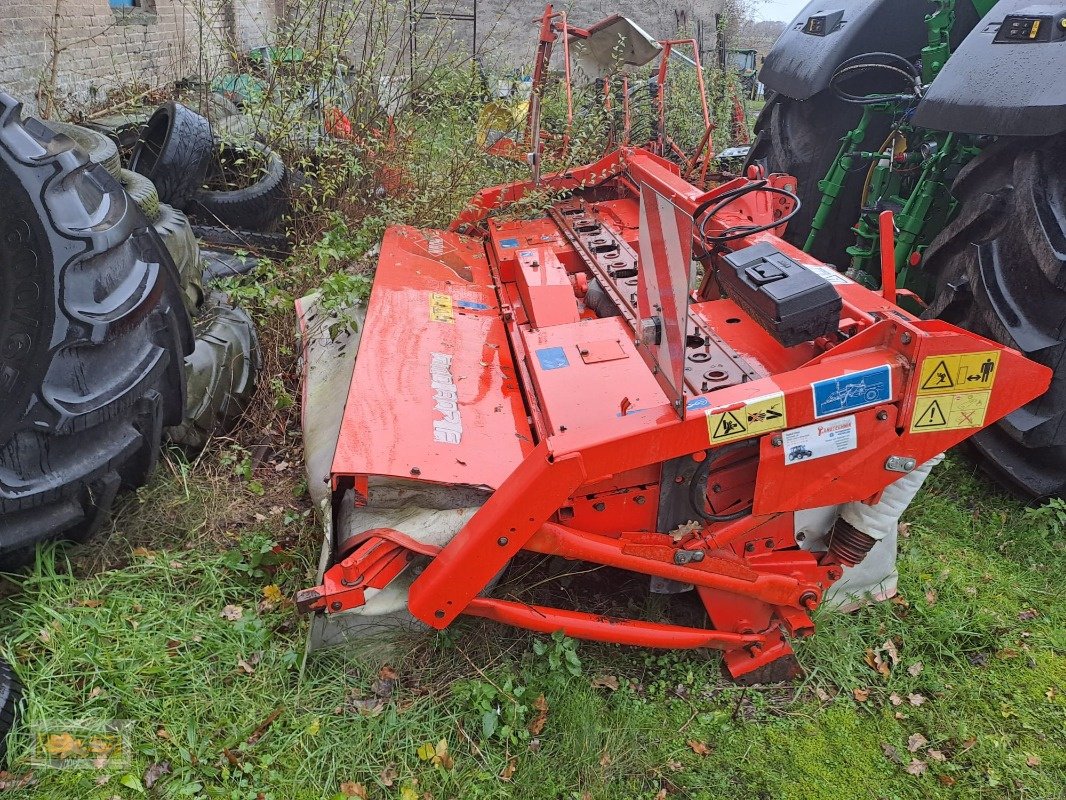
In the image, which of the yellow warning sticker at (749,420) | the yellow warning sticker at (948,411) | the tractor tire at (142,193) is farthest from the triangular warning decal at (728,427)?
the tractor tire at (142,193)

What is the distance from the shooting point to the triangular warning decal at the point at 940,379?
1.69m

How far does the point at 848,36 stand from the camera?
318cm

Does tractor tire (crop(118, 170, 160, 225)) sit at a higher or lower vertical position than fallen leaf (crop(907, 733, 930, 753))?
higher

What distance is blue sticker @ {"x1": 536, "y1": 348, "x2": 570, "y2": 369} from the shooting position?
7.19 ft

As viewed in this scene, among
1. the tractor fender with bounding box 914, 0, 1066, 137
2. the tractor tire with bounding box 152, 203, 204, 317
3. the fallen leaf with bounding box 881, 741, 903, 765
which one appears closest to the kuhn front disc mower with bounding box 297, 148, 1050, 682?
the fallen leaf with bounding box 881, 741, 903, 765

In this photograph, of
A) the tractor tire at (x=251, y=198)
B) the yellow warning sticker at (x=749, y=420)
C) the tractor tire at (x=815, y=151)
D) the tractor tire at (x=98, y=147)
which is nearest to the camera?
the yellow warning sticker at (x=749, y=420)

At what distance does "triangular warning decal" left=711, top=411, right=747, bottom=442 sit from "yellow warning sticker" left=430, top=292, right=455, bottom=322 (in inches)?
46.6

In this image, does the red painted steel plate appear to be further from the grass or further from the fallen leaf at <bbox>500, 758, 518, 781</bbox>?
the fallen leaf at <bbox>500, 758, 518, 781</bbox>

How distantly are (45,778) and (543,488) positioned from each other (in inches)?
47.8

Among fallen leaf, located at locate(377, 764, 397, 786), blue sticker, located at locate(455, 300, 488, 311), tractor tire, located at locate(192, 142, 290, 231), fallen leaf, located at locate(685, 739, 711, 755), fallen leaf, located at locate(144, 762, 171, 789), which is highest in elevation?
blue sticker, located at locate(455, 300, 488, 311)

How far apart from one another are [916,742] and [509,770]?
100cm

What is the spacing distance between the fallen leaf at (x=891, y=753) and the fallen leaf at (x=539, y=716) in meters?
0.82

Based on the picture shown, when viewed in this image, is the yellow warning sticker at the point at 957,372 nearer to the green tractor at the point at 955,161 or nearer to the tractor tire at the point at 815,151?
the green tractor at the point at 955,161

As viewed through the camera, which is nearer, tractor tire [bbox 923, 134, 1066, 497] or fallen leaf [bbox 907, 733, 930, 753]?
fallen leaf [bbox 907, 733, 930, 753]
